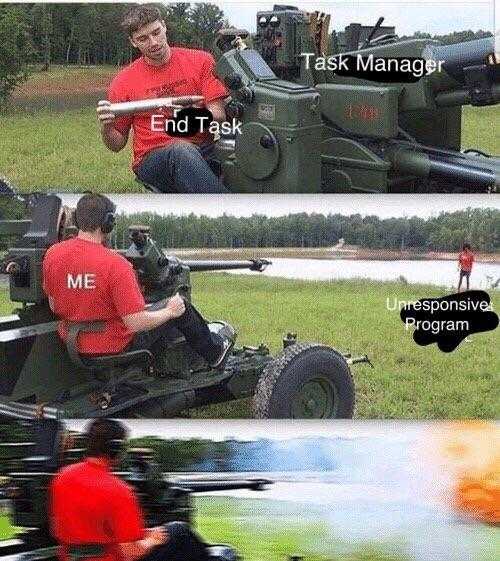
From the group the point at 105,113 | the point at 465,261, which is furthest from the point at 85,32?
the point at 465,261

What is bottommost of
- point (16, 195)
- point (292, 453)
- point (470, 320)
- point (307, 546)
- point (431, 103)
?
point (307, 546)

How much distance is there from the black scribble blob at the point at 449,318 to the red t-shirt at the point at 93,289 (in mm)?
864

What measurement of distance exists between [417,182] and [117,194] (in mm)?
939

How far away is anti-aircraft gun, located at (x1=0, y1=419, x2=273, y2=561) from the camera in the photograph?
4.55m

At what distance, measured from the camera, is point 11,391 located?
4562 mm

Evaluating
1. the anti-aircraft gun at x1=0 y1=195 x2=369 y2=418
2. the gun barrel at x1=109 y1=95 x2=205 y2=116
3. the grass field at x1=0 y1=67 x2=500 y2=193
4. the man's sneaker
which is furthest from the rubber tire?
the gun barrel at x1=109 y1=95 x2=205 y2=116

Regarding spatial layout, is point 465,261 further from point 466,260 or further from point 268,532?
point 268,532

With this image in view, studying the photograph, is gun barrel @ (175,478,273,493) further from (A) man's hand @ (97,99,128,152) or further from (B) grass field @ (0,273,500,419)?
(A) man's hand @ (97,99,128,152)

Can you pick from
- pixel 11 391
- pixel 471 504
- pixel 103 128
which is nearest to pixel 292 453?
pixel 471 504

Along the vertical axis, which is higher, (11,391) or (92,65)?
(92,65)

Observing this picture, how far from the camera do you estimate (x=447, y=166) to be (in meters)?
4.54

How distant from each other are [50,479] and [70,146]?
1.06 meters

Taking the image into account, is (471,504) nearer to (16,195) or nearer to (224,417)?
(224,417)

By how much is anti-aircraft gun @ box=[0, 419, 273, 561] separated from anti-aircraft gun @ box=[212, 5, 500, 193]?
928 mm
